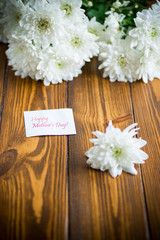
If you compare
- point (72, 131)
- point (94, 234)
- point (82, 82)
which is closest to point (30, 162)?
point (72, 131)

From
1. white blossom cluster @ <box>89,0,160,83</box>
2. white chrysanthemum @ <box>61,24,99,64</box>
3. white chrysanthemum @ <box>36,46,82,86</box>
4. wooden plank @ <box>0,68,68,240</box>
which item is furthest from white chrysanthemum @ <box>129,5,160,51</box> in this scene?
wooden plank @ <box>0,68,68,240</box>

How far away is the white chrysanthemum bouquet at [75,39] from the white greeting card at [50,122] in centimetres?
17

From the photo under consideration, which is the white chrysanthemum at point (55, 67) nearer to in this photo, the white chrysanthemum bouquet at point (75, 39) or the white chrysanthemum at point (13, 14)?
the white chrysanthemum bouquet at point (75, 39)

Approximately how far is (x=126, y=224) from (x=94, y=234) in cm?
10

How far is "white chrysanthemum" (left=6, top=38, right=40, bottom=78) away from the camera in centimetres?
113

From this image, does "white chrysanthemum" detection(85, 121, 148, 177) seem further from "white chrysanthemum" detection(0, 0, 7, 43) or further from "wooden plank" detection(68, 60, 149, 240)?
"white chrysanthemum" detection(0, 0, 7, 43)

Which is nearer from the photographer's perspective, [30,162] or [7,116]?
[30,162]

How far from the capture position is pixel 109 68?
125 centimetres

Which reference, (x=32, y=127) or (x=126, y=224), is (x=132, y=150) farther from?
(x=32, y=127)

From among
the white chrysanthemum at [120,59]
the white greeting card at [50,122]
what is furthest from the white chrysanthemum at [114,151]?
the white chrysanthemum at [120,59]

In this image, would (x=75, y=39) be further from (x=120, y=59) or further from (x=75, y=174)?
(x=75, y=174)

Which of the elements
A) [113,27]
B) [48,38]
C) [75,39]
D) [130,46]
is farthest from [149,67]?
[48,38]

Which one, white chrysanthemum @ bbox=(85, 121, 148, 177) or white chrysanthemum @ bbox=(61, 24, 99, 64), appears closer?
white chrysanthemum @ bbox=(85, 121, 148, 177)

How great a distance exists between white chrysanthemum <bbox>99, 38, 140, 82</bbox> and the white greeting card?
0.28 m
